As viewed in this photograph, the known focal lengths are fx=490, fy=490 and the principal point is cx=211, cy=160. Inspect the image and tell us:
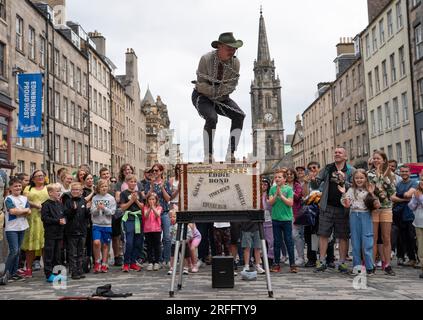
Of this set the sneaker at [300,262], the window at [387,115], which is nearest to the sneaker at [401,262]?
the sneaker at [300,262]

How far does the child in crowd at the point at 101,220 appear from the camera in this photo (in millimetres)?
9430

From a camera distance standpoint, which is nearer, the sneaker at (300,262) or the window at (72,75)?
the sneaker at (300,262)

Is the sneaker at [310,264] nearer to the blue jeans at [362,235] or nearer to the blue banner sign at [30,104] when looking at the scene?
the blue jeans at [362,235]

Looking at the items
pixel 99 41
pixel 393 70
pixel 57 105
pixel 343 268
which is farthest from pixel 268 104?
pixel 343 268

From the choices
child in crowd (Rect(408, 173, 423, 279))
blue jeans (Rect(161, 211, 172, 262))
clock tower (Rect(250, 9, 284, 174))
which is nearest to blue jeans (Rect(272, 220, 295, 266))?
blue jeans (Rect(161, 211, 172, 262))

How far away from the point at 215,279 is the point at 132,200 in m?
3.43

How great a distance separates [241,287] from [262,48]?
119m

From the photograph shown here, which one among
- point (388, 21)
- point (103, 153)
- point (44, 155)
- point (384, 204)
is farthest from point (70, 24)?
point (384, 204)

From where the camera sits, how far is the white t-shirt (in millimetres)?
8344

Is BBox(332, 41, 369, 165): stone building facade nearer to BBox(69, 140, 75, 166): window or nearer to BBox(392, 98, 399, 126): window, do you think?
BBox(392, 98, 399, 126): window

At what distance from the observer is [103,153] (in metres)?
49.8

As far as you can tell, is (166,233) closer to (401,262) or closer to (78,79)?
(401,262)

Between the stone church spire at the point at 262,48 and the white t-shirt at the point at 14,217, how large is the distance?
114 meters
